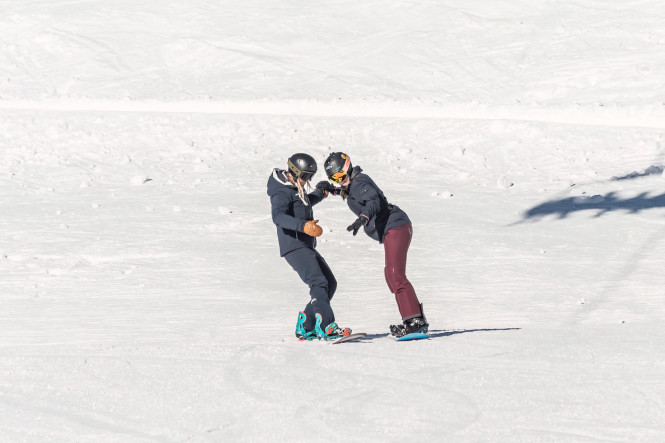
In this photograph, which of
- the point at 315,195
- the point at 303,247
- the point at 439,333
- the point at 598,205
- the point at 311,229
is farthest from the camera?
the point at 598,205

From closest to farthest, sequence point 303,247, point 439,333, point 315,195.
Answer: point 303,247
point 315,195
point 439,333

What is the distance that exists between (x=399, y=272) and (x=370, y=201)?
721 millimetres

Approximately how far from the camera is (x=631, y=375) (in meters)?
6.20

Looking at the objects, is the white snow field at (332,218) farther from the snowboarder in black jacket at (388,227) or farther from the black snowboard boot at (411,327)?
the snowboarder in black jacket at (388,227)

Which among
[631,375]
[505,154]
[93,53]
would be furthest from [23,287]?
[93,53]

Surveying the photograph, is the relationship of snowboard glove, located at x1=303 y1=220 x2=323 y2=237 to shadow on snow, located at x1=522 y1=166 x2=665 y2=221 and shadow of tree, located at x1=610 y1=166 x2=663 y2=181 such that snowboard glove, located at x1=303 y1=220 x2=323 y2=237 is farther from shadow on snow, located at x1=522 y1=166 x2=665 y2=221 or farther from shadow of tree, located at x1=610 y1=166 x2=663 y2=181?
shadow of tree, located at x1=610 y1=166 x2=663 y2=181

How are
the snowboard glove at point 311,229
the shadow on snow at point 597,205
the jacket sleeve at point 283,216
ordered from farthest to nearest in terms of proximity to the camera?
the shadow on snow at point 597,205, the jacket sleeve at point 283,216, the snowboard glove at point 311,229

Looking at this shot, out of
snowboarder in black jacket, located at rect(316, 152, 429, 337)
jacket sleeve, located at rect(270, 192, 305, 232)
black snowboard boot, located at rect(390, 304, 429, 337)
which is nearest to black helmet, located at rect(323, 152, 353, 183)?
snowboarder in black jacket, located at rect(316, 152, 429, 337)

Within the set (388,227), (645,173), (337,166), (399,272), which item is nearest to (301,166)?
(337,166)

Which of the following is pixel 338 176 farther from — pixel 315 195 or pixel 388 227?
pixel 388 227

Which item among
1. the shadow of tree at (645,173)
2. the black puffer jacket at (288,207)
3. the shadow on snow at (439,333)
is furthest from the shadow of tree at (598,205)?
the black puffer jacket at (288,207)

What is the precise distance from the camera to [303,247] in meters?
8.05

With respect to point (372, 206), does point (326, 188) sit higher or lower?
higher

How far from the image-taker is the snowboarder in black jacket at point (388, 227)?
803 cm
